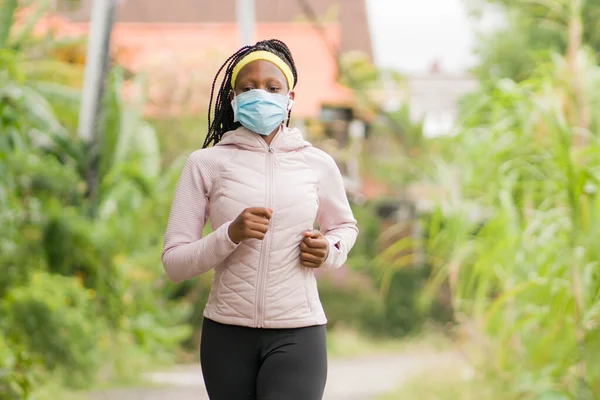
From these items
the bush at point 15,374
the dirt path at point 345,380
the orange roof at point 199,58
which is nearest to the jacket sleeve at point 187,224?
the bush at point 15,374

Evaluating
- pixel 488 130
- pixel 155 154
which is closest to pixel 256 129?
pixel 488 130

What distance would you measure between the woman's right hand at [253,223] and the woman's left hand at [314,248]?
5.9 inches

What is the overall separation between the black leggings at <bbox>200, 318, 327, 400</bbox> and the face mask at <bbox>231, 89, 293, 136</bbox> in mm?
523

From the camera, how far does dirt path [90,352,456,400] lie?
7.41 metres

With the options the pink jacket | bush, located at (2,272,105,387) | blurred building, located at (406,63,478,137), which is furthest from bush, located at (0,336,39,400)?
blurred building, located at (406,63,478,137)

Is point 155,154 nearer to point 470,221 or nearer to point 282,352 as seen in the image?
point 470,221

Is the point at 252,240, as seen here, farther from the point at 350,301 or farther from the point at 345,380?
the point at 350,301

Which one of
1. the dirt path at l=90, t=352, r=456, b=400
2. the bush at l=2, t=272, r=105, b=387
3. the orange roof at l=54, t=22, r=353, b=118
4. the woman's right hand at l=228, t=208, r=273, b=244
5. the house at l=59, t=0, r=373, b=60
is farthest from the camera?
the house at l=59, t=0, r=373, b=60

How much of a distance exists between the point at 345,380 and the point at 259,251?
7.25m

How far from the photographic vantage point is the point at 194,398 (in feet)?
23.6

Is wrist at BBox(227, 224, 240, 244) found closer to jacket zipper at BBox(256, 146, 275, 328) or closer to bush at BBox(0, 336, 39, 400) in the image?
jacket zipper at BBox(256, 146, 275, 328)

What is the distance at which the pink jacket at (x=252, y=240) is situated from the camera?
2379 mm

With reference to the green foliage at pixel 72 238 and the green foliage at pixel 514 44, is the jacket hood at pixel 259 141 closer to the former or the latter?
the green foliage at pixel 72 238

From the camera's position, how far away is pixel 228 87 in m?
2.71
